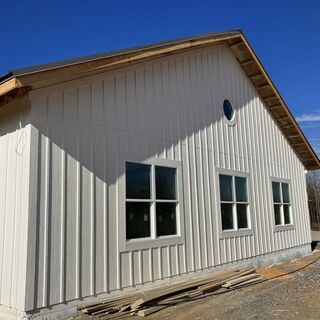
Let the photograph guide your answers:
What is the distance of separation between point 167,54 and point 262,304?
231 inches

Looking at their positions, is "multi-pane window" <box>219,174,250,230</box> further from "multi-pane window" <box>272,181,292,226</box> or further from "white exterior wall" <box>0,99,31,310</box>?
"white exterior wall" <box>0,99,31,310</box>

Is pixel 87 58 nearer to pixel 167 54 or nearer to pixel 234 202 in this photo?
pixel 167 54

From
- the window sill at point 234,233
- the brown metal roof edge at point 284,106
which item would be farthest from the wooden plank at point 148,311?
the brown metal roof edge at point 284,106

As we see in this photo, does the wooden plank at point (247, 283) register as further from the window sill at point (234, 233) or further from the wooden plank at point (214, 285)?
the window sill at point (234, 233)

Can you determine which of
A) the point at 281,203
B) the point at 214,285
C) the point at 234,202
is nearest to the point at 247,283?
the point at 214,285

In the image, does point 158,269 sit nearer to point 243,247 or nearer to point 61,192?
point 61,192

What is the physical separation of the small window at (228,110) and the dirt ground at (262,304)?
4.88m

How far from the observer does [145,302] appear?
257 inches

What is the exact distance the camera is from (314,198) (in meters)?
43.5

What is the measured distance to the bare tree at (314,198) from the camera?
42.0m

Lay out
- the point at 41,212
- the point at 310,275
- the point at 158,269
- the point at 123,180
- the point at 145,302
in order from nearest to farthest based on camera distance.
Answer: the point at 41,212
the point at 145,302
the point at 123,180
the point at 158,269
the point at 310,275

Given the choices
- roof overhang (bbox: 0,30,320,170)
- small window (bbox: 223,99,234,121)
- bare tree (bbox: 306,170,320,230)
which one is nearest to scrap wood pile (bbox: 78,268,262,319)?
roof overhang (bbox: 0,30,320,170)

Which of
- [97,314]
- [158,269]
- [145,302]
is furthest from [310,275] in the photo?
[97,314]

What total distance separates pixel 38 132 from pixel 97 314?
3.09 m
